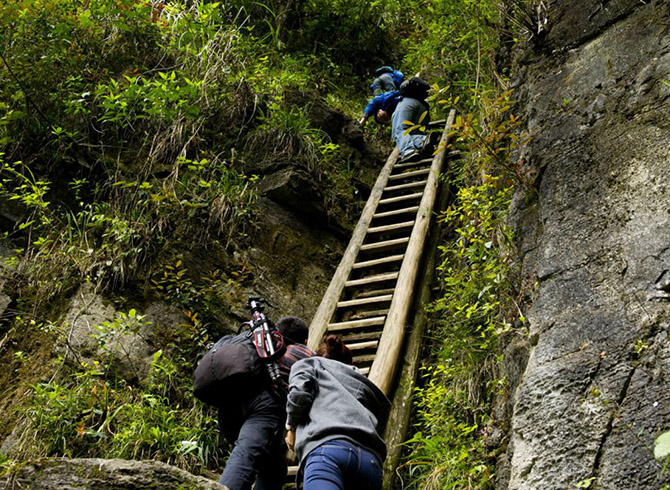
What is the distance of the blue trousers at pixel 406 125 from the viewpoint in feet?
24.3

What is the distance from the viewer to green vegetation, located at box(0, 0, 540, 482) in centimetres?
423

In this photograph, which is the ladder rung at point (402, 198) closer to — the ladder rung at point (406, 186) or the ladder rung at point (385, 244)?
the ladder rung at point (406, 186)

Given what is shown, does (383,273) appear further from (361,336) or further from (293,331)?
(293,331)

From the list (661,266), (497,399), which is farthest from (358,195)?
(661,266)

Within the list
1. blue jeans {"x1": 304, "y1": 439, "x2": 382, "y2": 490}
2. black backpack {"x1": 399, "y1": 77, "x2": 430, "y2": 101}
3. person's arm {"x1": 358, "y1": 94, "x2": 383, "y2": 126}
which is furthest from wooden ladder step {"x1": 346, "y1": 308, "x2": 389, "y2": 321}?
person's arm {"x1": 358, "y1": 94, "x2": 383, "y2": 126}

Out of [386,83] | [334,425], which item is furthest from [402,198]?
[334,425]

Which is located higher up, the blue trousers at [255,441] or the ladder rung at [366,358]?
the blue trousers at [255,441]

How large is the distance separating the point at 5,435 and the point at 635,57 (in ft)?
15.4

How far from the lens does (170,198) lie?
19.3ft

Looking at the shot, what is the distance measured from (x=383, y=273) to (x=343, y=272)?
463 mm

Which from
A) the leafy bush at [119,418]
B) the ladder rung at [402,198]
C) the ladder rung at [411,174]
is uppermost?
the ladder rung at [411,174]

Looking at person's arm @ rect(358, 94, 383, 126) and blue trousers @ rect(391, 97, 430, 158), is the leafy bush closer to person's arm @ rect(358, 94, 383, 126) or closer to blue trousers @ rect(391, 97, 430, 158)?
blue trousers @ rect(391, 97, 430, 158)

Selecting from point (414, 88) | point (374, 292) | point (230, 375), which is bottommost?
point (374, 292)

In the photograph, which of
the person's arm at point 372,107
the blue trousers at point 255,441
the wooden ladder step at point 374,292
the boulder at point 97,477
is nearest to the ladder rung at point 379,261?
the wooden ladder step at point 374,292
